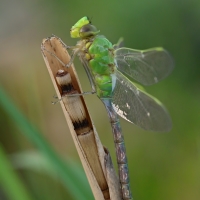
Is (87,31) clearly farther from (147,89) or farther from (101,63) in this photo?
(147,89)

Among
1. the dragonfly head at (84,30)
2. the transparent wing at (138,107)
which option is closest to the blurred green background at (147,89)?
the transparent wing at (138,107)

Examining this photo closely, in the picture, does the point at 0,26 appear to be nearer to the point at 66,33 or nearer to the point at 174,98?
the point at 66,33

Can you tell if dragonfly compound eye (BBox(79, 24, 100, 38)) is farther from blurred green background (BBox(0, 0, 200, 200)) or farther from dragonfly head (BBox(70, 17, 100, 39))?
blurred green background (BBox(0, 0, 200, 200))

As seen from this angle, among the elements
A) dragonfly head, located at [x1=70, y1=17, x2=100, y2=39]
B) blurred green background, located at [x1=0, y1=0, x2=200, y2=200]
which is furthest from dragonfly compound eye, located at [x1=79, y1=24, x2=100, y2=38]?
blurred green background, located at [x1=0, y1=0, x2=200, y2=200]

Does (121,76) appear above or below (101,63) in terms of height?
below

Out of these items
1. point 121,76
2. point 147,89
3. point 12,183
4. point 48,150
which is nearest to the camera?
point 48,150

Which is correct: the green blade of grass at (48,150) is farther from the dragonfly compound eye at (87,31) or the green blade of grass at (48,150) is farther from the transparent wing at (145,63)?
the transparent wing at (145,63)

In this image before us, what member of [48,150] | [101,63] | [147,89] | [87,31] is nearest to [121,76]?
[101,63]
